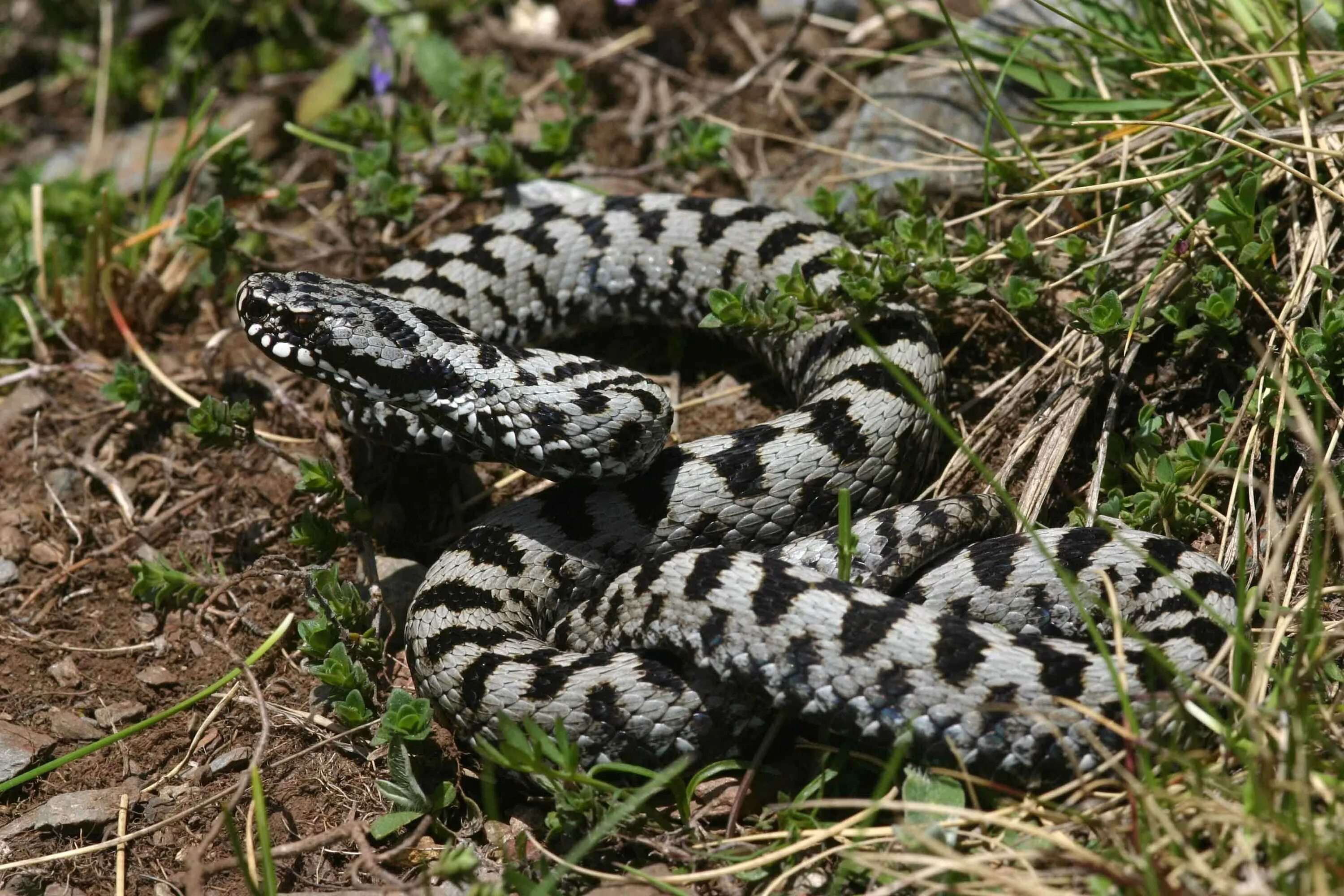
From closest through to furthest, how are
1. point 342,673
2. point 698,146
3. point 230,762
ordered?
point 342,673 < point 230,762 < point 698,146

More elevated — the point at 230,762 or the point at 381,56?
the point at 381,56

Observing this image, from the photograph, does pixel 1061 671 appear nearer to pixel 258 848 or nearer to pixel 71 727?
pixel 258 848

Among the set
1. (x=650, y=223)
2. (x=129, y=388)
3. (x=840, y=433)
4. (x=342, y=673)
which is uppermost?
(x=650, y=223)

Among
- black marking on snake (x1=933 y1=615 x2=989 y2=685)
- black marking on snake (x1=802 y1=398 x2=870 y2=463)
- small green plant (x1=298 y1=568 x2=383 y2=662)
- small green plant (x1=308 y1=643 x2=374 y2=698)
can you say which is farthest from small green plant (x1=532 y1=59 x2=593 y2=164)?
black marking on snake (x1=933 y1=615 x2=989 y2=685)

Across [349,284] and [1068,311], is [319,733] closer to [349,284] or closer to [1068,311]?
[349,284]

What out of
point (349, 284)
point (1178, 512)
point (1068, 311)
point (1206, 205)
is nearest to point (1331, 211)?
point (1206, 205)

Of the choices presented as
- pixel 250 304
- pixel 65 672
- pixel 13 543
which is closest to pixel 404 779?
pixel 65 672

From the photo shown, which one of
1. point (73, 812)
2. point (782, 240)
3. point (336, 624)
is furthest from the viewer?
point (782, 240)
